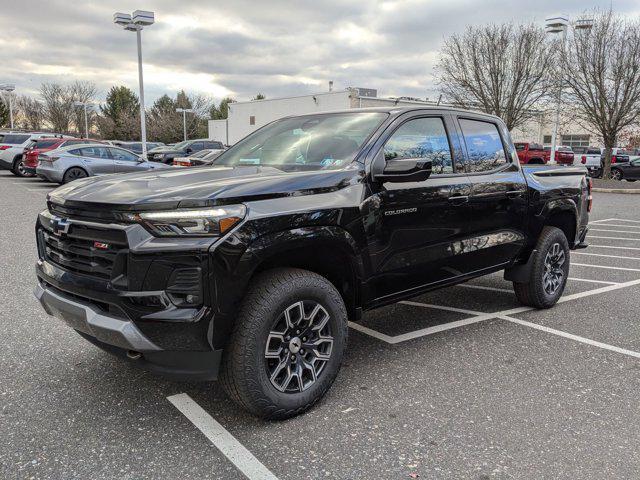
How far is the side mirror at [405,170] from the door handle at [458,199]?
65cm

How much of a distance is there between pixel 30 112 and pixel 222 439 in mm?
79190

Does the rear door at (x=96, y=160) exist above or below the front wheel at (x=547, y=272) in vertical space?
above

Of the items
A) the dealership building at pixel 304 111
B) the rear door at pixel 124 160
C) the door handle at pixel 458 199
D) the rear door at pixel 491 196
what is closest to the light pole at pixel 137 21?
the rear door at pixel 124 160

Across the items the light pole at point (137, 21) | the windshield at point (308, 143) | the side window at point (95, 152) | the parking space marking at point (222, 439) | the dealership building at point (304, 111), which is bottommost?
the parking space marking at point (222, 439)

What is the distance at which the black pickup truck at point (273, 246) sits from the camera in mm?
2658

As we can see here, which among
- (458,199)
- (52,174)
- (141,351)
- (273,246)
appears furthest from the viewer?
(52,174)

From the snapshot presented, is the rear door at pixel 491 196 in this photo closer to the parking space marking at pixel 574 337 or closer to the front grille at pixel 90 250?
the parking space marking at pixel 574 337

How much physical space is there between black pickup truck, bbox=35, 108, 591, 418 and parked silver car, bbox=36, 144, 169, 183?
13.1 meters

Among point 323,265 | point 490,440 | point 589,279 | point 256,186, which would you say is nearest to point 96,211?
point 256,186

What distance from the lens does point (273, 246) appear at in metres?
2.87

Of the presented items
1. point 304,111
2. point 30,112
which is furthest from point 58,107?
point 304,111

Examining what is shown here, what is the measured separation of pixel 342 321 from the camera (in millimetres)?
3250

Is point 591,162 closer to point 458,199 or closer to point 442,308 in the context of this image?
point 442,308

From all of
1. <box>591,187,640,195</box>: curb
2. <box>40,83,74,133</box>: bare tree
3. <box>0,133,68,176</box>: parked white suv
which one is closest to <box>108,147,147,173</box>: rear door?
<box>0,133,68,176</box>: parked white suv
